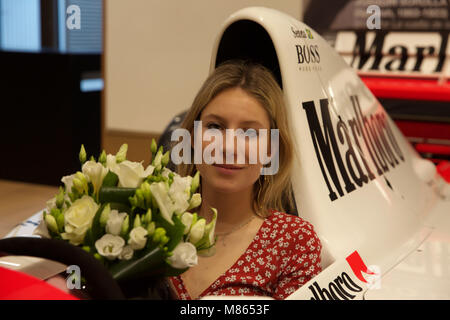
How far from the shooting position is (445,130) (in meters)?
2.56

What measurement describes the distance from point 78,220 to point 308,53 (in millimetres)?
858

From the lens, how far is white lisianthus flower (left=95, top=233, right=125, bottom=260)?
801mm

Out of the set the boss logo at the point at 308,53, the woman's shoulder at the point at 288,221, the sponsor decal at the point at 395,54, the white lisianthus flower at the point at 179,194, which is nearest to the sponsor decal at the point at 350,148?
the boss logo at the point at 308,53

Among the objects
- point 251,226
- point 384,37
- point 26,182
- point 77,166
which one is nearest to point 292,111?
point 251,226

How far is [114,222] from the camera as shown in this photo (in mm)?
803

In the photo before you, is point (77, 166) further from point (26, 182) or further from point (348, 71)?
point (348, 71)

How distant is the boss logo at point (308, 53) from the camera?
1402 millimetres

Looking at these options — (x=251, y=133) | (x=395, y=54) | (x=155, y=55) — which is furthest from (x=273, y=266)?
(x=155, y=55)

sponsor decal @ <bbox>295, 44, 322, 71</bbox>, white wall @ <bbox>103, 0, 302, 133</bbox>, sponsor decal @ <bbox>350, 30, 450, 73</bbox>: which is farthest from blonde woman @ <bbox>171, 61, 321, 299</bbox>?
white wall @ <bbox>103, 0, 302, 133</bbox>

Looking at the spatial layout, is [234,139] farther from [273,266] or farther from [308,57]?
[308,57]

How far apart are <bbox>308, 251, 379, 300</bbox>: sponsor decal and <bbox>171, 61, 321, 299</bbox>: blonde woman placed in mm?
39

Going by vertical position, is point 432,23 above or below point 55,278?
above

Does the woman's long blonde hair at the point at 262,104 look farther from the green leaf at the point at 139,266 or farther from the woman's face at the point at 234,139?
the green leaf at the point at 139,266
